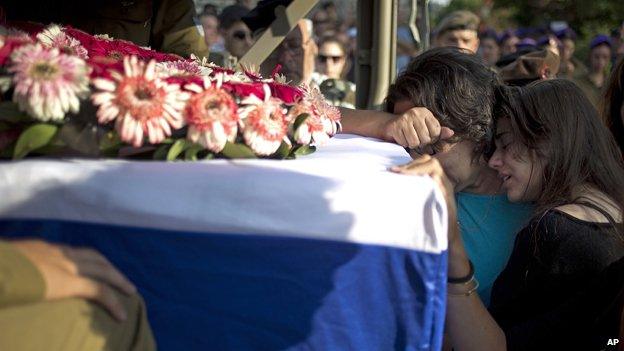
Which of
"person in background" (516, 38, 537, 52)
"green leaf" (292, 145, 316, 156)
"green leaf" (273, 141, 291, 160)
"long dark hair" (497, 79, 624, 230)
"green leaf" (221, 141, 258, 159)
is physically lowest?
"person in background" (516, 38, 537, 52)

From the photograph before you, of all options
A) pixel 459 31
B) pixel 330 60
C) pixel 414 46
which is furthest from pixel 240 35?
pixel 459 31

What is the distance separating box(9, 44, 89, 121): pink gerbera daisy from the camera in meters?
1.50

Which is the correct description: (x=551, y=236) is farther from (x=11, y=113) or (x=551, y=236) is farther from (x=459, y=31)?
(x=459, y=31)

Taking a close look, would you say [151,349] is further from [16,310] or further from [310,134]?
[310,134]

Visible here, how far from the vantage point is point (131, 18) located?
118 inches

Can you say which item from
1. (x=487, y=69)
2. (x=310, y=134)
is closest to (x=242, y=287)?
(x=310, y=134)

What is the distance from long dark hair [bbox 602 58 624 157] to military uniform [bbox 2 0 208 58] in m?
1.42

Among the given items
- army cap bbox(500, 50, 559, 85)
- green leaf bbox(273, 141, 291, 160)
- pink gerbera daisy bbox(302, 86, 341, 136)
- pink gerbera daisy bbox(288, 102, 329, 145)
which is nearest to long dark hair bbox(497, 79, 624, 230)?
pink gerbera daisy bbox(302, 86, 341, 136)

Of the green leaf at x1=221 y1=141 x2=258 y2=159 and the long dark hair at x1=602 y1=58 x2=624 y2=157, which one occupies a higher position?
the green leaf at x1=221 y1=141 x2=258 y2=159

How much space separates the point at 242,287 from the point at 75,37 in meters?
0.99

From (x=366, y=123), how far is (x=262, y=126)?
26.6 inches

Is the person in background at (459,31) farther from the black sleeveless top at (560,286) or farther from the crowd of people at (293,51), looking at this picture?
the black sleeveless top at (560,286)

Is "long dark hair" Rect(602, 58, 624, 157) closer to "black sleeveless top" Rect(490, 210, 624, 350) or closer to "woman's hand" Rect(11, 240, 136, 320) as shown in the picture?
"black sleeveless top" Rect(490, 210, 624, 350)

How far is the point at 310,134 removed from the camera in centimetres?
181
